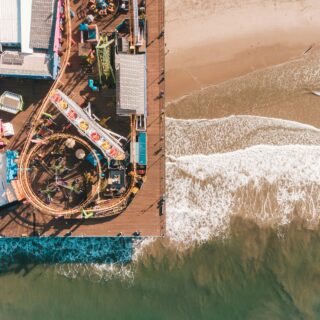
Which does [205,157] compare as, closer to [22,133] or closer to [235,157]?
[235,157]

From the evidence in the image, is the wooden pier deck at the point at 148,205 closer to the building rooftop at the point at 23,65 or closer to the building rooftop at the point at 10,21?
the building rooftop at the point at 23,65

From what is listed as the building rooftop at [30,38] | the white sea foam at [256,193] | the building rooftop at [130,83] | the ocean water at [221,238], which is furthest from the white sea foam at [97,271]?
the building rooftop at [30,38]

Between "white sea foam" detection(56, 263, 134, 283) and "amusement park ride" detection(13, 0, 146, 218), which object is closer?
"amusement park ride" detection(13, 0, 146, 218)

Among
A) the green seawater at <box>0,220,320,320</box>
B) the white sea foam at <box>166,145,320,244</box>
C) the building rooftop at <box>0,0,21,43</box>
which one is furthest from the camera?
the white sea foam at <box>166,145,320,244</box>

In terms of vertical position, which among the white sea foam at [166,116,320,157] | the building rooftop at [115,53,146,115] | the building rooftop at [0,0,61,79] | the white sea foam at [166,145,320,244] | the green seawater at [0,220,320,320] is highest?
the building rooftop at [0,0,61,79]

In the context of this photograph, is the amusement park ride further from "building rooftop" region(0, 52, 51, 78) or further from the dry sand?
the dry sand

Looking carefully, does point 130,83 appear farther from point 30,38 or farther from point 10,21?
point 10,21

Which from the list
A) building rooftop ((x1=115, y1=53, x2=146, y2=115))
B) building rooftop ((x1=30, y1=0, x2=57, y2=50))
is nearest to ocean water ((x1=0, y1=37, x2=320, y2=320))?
building rooftop ((x1=115, y1=53, x2=146, y2=115))
